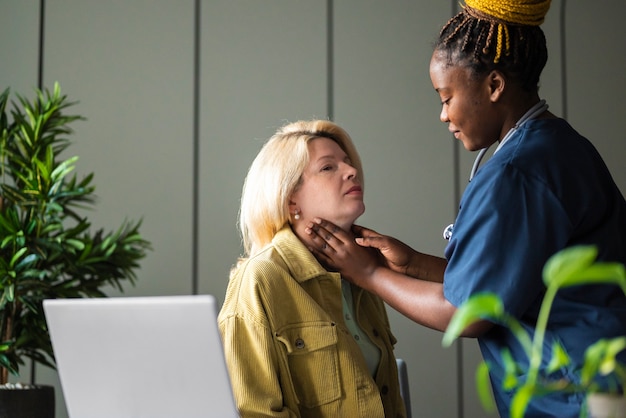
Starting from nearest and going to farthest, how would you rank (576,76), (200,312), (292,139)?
(200,312) → (292,139) → (576,76)

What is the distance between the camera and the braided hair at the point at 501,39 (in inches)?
70.5

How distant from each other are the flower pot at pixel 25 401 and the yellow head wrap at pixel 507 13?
1.92 meters

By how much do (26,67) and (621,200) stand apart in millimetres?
3350

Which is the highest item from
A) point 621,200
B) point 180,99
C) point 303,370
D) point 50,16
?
point 50,16

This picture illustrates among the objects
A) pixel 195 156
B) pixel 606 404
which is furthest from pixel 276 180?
pixel 195 156

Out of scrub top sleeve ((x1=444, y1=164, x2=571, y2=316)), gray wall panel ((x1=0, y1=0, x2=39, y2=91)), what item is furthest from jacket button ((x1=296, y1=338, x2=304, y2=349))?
gray wall panel ((x1=0, y1=0, x2=39, y2=91))

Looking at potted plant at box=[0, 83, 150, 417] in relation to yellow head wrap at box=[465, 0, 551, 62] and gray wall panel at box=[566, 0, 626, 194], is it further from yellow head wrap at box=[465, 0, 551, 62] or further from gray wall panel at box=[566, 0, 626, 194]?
gray wall panel at box=[566, 0, 626, 194]

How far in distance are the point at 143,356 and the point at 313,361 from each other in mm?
655

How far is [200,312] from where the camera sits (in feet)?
4.43

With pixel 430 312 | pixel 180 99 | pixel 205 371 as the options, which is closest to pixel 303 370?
pixel 430 312

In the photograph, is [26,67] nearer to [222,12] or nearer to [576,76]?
[222,12]

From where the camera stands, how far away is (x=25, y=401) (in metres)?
2.80

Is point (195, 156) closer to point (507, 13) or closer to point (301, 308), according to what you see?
point (301, 308)

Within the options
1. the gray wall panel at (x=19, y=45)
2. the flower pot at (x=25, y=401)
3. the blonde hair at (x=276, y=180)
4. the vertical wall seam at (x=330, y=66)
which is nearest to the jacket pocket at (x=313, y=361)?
the blonde hair at (x=276, y=180)
